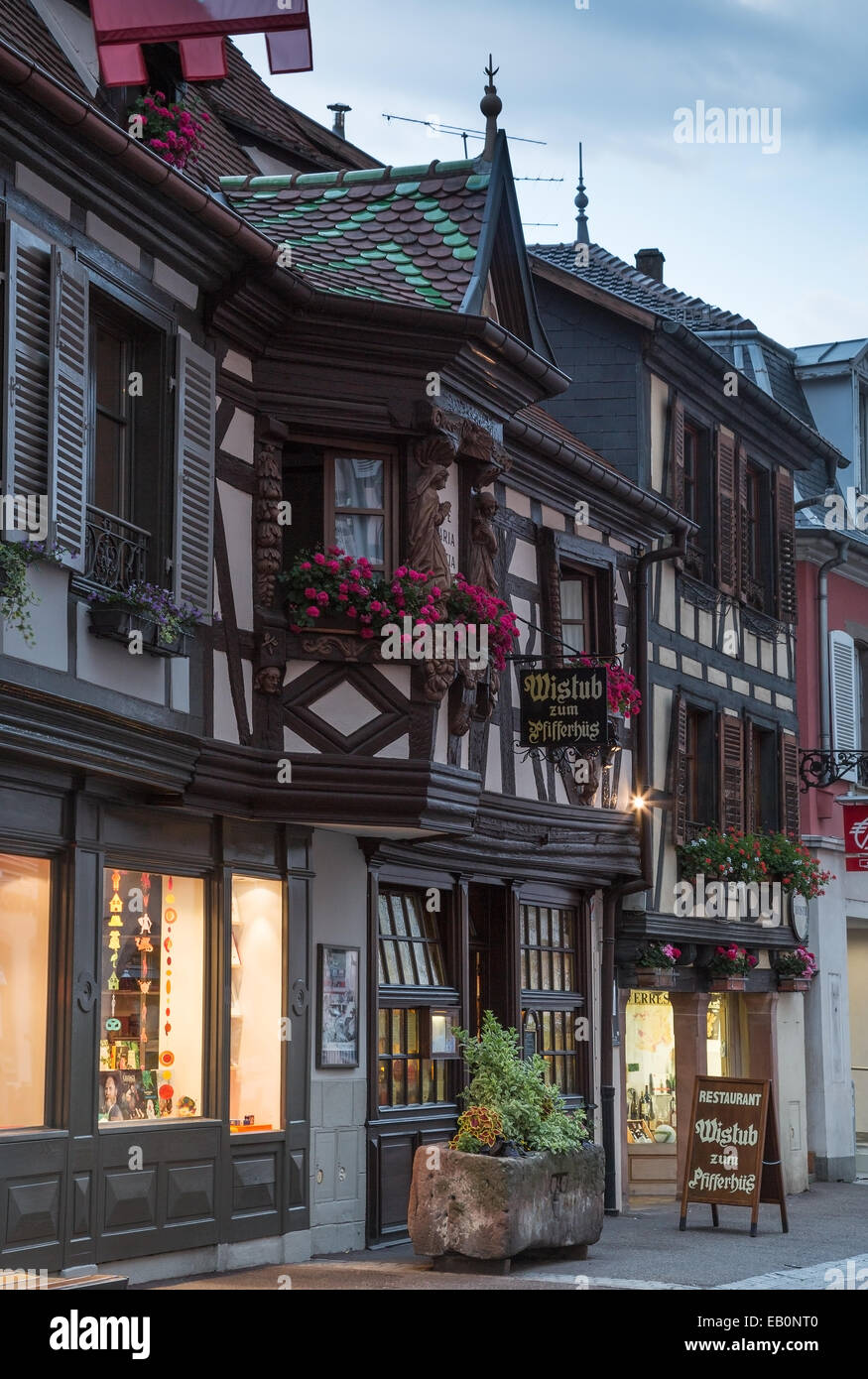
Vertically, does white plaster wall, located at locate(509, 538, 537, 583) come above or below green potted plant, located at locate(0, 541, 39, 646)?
above

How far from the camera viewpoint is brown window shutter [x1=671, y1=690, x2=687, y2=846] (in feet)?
63.1

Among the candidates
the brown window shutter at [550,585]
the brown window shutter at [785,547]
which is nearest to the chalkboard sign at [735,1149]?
the brown window shutter at [550,585]

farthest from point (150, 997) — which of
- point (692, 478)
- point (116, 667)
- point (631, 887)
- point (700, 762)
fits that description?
point (692, 478)

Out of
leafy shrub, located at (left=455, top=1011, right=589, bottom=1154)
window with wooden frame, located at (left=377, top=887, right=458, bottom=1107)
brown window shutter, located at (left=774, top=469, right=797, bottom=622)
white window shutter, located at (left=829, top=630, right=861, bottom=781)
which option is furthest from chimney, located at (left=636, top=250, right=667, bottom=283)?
leafy shrub, located at (left=455, top=1011, right=589, bottom=1154)

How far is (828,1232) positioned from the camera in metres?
16.3

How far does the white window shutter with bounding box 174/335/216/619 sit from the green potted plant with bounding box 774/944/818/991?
11600mm

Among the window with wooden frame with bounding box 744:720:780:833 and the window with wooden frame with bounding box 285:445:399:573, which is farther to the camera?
the window with wooden frame with bounding box 744:720:780:833

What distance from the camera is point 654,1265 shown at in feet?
43.1

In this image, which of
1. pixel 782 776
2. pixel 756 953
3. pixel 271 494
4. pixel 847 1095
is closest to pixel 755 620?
Result: pixel 782 776

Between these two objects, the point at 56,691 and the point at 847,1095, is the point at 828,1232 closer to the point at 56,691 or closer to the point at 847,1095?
the point at 847,1095

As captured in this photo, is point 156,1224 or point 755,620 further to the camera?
point 755,620

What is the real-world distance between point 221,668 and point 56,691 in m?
2.14

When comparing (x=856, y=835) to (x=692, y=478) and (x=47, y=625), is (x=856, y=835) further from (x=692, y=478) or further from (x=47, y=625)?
(x=47, y=625)

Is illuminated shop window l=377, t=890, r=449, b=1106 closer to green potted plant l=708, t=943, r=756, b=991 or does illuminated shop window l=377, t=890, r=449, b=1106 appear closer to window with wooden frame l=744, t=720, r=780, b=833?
green potted plant l=708, t=943, r=756, b=991
